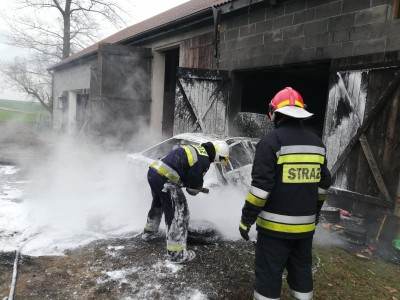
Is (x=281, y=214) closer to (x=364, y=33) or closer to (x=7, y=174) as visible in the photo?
(x=364, y=33)

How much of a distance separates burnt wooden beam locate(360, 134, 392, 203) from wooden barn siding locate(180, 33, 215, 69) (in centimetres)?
453

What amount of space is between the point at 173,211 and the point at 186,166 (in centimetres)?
57

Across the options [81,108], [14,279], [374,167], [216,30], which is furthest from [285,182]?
[81,108]

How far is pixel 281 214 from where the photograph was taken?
2.60 metres

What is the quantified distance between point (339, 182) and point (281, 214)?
3.54m

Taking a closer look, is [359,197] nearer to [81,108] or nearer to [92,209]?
[92,209]

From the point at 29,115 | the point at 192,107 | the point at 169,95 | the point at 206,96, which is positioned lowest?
the point at 29,115

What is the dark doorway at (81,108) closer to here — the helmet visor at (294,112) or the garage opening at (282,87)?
the garage opening at (282,87)

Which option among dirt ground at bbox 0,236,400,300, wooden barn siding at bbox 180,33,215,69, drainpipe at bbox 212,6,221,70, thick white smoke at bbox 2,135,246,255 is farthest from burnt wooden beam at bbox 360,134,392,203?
wooden barn siding at bbox 180,33,215,69

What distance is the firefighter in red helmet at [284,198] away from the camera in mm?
2557

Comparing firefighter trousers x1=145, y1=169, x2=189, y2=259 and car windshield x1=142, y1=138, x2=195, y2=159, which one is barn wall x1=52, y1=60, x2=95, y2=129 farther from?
firefighter trousers x1=145, y1=169, x2=189, y2=259

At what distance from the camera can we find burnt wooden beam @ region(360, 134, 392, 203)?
4988mm

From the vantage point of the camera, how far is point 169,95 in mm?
12281

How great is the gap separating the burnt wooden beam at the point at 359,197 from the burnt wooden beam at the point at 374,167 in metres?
0.08
